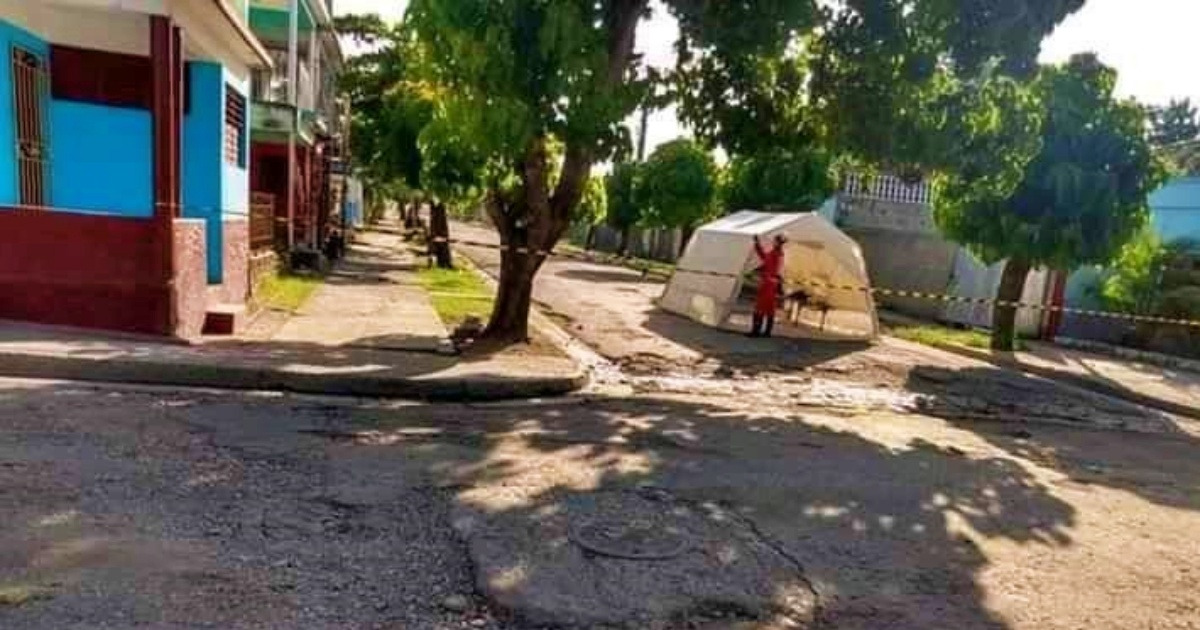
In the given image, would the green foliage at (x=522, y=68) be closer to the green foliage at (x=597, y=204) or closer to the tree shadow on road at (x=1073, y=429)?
the tree shadow on road at (x=1073, y=429)

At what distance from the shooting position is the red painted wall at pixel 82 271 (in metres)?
8.23

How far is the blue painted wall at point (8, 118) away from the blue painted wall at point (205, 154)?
6.91ft

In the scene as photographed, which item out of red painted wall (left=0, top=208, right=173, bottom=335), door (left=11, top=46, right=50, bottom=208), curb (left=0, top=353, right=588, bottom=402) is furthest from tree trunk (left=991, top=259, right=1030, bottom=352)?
door (left=11, top=46, right=50, bottom=208)

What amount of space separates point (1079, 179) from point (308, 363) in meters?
12.0

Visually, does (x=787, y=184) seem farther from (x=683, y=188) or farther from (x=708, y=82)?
(x=708, y=82)

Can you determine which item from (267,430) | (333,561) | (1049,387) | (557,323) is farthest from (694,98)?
(333,561)

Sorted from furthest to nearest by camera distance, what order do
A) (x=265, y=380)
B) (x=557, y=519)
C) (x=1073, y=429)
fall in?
(x=1073, y=429)
(x=265, y=380)
(x=557, y=519)

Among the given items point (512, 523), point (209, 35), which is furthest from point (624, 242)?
point (512, 523)

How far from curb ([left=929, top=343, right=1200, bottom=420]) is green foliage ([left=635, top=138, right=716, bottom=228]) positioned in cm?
1833

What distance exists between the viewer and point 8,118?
8953 mm

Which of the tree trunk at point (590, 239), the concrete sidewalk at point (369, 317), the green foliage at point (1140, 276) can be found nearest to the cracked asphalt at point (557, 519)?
the concrete sidewalk at point (369, 317)

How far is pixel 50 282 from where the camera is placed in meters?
8.35

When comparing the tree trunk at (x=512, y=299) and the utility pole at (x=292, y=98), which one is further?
the utility pole at (x=292, y=98)

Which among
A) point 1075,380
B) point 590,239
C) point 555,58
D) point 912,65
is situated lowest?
point 590,239
